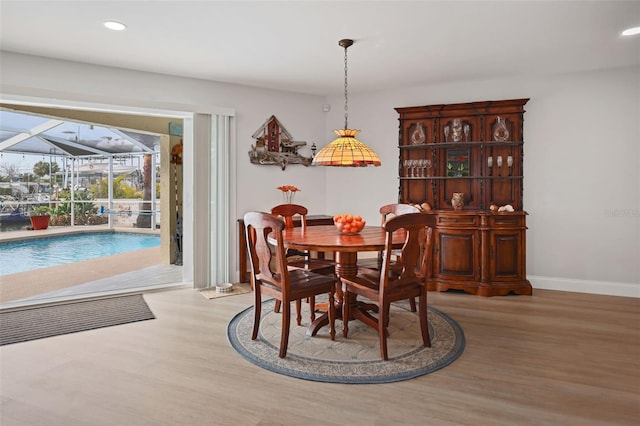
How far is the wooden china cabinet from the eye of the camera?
4.53m

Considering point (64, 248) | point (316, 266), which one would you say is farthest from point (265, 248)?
point (64, 248)

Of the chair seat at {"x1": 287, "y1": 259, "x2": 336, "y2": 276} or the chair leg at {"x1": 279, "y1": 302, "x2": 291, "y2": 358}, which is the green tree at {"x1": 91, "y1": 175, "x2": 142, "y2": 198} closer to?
the chair seat at {"x1": 287, "y1": 259, "x2": 336, "y2": 276}

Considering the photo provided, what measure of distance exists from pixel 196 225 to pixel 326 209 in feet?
6.38

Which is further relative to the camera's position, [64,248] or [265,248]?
[64,248]

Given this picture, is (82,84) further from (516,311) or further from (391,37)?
(516,311)

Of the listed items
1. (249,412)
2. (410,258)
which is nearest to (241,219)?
(410,258)

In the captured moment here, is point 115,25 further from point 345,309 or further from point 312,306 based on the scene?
point 345,309

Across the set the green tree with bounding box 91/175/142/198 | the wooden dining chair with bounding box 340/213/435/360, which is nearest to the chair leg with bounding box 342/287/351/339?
the wooden dining chair with bounding box 340/213/435/360

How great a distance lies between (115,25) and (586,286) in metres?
5.43

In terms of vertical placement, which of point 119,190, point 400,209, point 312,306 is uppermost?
point 119,190

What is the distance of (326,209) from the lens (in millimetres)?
5941

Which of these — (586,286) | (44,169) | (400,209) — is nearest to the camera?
(400,209)

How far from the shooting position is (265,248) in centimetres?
297

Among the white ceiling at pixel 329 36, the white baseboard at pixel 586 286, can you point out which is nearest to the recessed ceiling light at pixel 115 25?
the white ceiling at pixel 329 36
